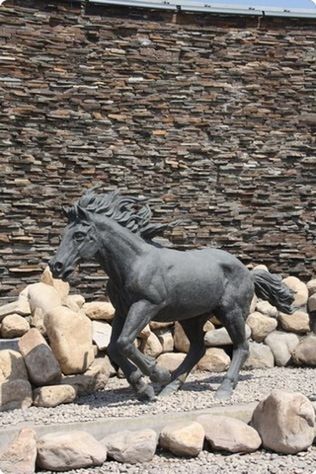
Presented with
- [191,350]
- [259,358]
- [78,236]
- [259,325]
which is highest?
[78,236]

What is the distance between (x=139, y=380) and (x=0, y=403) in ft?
3.22

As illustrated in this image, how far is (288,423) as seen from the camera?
4.68 m

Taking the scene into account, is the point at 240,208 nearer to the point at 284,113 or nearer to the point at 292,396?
the point at 284,113

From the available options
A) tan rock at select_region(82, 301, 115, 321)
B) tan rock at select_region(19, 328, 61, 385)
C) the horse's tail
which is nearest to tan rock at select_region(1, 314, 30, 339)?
tan rock at select_region(19, 328, 61, 385)

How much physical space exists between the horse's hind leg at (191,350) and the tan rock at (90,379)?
0.64 meters

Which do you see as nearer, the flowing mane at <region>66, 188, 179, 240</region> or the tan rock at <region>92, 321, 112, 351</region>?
the flowing mane at <region>66, 188, 179, 240</region>

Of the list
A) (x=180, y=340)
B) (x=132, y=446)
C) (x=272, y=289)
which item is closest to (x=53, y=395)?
(x=132, y=446)

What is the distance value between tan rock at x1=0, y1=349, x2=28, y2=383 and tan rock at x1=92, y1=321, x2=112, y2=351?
1.19 m

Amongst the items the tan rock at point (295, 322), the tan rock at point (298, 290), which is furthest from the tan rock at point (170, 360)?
the tan rock at point (298, 290)

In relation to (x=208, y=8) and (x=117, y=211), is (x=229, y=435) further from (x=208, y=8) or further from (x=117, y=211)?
(x=208, y=8)

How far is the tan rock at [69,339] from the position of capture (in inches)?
218

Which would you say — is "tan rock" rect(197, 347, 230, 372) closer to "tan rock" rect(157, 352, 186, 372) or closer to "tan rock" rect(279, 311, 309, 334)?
"tan rock" rect(157, 352, 186, 372)

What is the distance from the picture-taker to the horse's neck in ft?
16.6

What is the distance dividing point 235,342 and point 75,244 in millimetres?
1545
